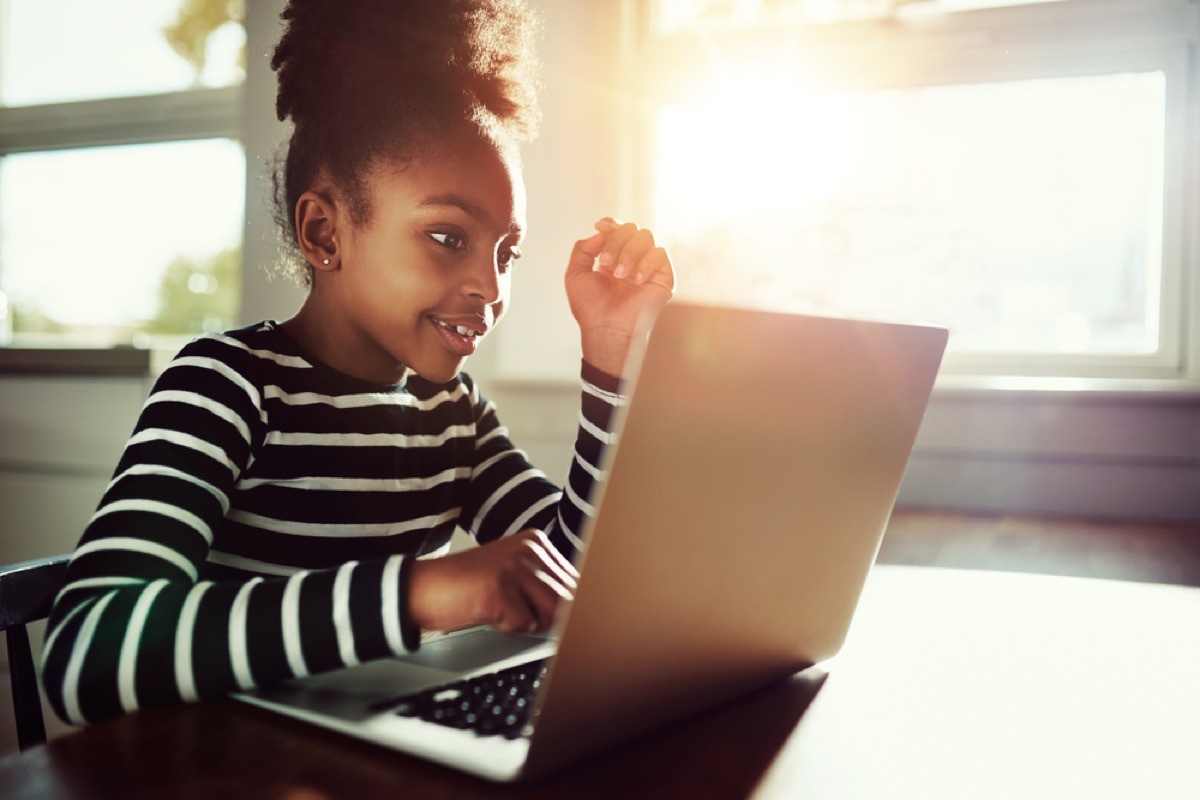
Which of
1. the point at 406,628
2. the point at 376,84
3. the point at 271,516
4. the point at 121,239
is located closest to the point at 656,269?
the point at 376,84

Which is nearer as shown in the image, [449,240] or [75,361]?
[449,240]

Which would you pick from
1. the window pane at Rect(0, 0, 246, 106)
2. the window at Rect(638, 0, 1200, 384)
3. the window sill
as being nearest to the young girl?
the window at Rect(638, 0, 1200, 384)

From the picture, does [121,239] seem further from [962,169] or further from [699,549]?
[699,549]

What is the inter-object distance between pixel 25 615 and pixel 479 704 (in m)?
0.46

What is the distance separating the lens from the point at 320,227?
2.99 feet

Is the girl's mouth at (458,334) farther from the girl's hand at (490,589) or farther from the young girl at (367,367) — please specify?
the girl's hand at (490,589)

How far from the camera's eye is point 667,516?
16.4 inches

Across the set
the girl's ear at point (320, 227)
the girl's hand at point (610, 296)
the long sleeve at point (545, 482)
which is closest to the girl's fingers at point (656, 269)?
the girl's hand at point (610, 296)

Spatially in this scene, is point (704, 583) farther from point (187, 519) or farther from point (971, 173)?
point (971, 173)

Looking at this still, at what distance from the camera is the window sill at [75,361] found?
187 centimetres

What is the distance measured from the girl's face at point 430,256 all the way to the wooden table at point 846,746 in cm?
44

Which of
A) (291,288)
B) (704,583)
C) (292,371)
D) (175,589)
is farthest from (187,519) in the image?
(291,288)

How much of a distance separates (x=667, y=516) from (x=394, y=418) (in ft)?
1.93

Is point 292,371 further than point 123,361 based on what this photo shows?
No
